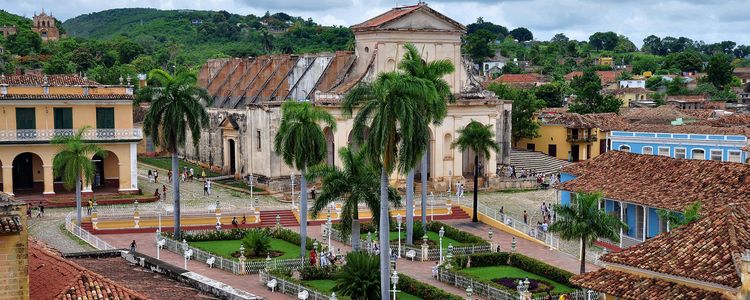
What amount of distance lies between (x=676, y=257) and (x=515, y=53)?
6501 inches

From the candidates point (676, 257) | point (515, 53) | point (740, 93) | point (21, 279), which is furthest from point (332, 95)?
point (515, 53)

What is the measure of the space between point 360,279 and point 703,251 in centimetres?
1147

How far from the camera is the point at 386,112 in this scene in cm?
2881

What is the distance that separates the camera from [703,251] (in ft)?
70.1

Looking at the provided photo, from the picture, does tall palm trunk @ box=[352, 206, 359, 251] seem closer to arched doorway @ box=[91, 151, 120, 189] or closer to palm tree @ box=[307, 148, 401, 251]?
palm tree @ box=[307, 148, 401, 251]

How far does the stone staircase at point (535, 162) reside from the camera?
219ft

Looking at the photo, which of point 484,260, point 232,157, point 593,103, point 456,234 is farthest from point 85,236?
point 593,103

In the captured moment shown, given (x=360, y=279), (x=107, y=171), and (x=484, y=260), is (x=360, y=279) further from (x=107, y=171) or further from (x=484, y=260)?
(x=107, y=171)

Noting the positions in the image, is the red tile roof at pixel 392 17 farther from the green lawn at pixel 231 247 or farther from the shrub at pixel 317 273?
the shrub at pixel 317 273

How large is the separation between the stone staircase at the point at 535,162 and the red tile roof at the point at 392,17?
12912 mm

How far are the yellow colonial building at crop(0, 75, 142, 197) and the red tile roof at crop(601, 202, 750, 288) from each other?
34.6 m

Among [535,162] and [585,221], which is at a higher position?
[585,221]

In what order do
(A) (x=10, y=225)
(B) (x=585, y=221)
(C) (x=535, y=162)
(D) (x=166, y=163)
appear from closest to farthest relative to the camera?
1. (A) (x=10, y=225)
2. (B) (x=585, y=221)
3. (D) (x=166, y=163)
4. (C) (x=535, y=162)

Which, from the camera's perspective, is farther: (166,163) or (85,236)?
(166,163)
